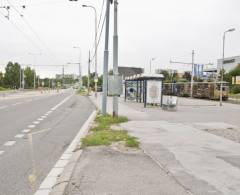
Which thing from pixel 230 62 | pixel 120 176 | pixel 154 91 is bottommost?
pixel 120 176

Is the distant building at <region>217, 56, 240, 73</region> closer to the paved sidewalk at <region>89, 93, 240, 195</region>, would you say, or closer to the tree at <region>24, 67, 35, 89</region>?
the tree at <region>24, 67, 35, 89</region>

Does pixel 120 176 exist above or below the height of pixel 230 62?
below

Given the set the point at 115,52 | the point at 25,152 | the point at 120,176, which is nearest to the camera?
the point at 120,176

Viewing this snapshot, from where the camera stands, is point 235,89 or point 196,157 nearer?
point 196,157

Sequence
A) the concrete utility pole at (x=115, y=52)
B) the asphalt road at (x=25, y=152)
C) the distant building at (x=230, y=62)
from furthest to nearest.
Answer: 1. the distant building at (x=230, y=62)
2. the concrete utility pole at (x=115, y=52)
3. the asphalt road at (x=25, y=152)

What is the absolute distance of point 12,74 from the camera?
118 meters

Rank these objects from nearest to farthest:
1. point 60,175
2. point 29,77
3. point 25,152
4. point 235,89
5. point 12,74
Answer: point 60,175 → point 25,152 → point 235,89 → point 12,74 → point 29,77

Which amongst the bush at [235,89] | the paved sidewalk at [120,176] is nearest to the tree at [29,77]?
the bush at [235,89]

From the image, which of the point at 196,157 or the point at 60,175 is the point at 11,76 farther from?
the point at 60,175

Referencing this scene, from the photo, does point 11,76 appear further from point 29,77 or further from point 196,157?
point 196,157

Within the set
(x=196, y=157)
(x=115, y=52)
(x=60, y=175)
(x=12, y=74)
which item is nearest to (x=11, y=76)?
(x=12, y=74)

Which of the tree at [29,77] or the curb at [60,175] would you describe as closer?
the curb at [60,175]

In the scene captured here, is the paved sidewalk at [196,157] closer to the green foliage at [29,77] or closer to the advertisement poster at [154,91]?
the advertisement poster at [154,91]

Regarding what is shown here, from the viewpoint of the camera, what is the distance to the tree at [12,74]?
116m
